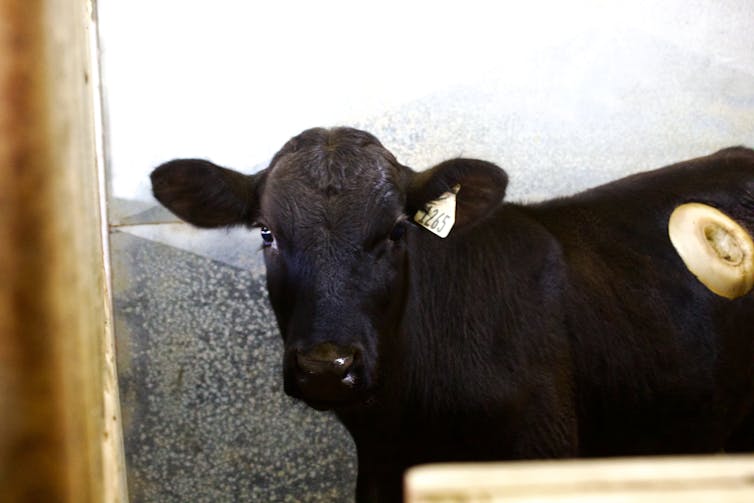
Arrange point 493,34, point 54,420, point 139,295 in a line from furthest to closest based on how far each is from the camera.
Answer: point 493,34, point 139,295, point 54,420

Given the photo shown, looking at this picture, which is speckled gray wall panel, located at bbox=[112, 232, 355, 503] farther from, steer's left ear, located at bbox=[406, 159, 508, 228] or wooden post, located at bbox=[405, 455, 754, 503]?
wooden post, located at bbox=[405, 455, 754, 503]

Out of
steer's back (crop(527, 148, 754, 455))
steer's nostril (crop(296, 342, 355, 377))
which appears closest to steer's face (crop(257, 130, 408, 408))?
steer's nostril (crop(296, 342, 355, 377))

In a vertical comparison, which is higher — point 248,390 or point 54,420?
point 54,420

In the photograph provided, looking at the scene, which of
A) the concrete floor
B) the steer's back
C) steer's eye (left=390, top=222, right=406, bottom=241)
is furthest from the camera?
the concrete floor

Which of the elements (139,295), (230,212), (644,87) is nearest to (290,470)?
(139,295)

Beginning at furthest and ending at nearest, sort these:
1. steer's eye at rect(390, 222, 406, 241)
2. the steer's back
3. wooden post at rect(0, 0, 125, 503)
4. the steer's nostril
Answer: the steer's back → steer's eye at rect(390, 222, 406, 241) → the steer's nostril → wooden post at rect(0, 0, 125, 503)

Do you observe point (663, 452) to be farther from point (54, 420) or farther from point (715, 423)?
point (54, 420)

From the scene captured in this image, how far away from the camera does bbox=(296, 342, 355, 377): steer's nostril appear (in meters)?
2.12

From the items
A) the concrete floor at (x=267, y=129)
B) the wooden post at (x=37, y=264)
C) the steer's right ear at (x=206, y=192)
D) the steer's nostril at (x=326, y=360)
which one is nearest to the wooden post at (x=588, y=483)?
the wooden post at (x=37, y=264)

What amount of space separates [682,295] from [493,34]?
1579 millimetres

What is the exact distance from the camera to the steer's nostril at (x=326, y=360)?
212 cm

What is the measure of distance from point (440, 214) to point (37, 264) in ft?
6.81

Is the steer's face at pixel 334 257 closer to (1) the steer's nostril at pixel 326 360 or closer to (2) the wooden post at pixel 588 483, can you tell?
(1) the steer's nostril at pixel 326 360

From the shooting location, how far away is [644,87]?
385cm
